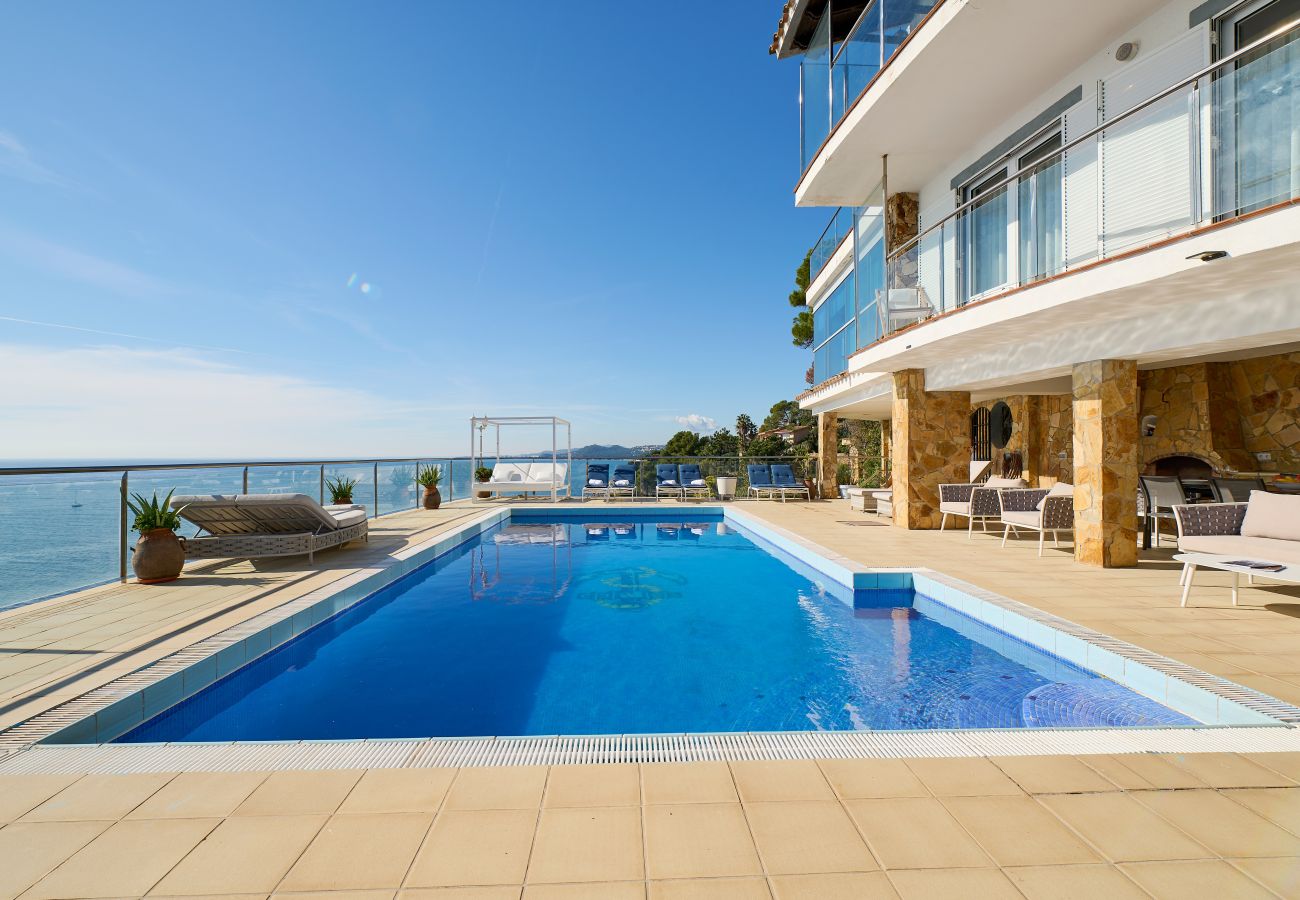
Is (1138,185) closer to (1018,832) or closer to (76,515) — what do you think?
(1018,832)

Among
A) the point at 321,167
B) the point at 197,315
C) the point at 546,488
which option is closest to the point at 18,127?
the point at 321,167

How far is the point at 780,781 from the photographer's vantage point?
217cm

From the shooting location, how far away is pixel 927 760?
7.62 ft

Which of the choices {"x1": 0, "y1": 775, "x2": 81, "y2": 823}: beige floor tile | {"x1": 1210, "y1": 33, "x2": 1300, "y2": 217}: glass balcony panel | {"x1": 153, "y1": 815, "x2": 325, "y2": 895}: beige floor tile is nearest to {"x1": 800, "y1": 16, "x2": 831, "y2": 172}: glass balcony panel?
{"x1": 1210, "y1": 33, "x2": 1300, "y2": 217}: glass balcony panel

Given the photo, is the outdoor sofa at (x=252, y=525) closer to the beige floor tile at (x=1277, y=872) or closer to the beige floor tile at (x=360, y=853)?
the beige floor tile at (x=360, y=853)

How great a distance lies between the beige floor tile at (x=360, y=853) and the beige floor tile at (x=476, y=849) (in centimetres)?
5

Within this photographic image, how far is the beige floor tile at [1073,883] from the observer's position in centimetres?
157

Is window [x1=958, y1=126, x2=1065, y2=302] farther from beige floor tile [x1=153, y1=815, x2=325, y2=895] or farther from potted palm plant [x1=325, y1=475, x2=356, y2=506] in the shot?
potted palm plant [x1=325, y1=475, x2=356, y2=506]

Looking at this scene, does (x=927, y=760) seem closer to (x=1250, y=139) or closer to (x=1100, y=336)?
(x=1250, y=139)

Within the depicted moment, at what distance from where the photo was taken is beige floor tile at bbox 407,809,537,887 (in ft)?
5.42

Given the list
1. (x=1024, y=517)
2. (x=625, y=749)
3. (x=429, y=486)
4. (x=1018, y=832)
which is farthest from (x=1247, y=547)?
(x=429, y=486)

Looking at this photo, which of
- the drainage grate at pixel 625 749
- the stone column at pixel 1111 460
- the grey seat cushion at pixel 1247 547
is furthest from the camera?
the stone column at pixel 1111 460

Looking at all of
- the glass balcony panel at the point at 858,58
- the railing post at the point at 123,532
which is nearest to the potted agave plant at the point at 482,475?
the railing post at the point at 123,532

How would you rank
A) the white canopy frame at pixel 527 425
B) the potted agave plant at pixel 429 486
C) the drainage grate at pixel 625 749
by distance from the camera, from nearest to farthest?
the drainage grate at pixel 625 749
the potted agave plant at pixel 429 486
the white canopy frame at pixel 527 425
